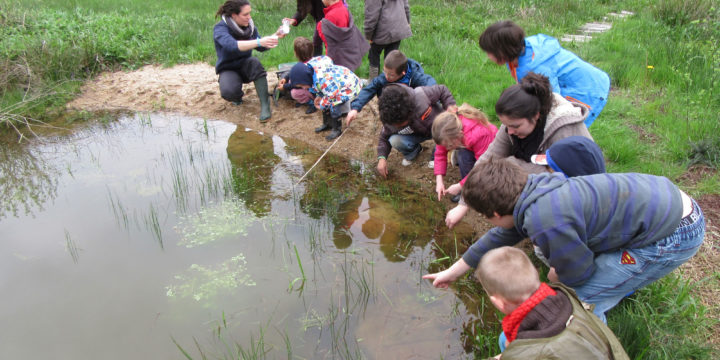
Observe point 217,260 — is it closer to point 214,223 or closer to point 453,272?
point 214,223

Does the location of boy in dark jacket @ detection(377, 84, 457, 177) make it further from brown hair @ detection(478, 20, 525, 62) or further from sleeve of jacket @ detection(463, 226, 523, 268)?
sleeve of jacket @ detection(463, 226, 523, 268)

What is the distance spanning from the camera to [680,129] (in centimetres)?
408

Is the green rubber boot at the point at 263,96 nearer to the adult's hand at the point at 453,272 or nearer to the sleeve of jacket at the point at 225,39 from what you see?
the sleeve of jacket at the point at 225,39

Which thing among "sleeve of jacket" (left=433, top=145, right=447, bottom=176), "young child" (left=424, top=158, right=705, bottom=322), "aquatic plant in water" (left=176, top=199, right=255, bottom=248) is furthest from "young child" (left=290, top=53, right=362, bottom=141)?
"young child" (left=424, top=158, right=705, bottom=322)

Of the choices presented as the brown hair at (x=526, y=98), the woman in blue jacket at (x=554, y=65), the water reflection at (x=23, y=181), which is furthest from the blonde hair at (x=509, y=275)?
the water reflection at (x=23, y=181)

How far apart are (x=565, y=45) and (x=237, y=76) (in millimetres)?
4794

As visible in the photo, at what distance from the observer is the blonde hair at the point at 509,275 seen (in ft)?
6.12

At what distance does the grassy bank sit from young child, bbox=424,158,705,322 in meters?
0.35

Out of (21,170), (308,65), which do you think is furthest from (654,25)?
(21,170)

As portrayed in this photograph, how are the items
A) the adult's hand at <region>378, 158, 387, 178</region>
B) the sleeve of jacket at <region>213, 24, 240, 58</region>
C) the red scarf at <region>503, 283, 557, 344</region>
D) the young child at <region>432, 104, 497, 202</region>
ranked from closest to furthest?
the red scarf at <region>503, 283, 557, 344</region>, the young child at <region>432, 104, 497, 202</region>, the adult's hand at <region>378, 158, 387, 178</region>, the sleeve of jacket at <region>213, 24, 240, 58</region>

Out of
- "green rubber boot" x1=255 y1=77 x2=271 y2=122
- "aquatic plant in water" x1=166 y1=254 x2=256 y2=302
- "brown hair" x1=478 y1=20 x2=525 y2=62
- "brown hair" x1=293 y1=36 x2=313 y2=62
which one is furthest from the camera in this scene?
"green rubber boot" x1=255 y1=77 x2=271 y2=122

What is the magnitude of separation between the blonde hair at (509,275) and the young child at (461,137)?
1481mm

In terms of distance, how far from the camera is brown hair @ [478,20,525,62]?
10.5ft

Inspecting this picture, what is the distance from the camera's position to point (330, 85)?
5094 millimetres
